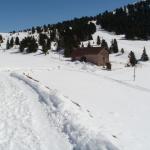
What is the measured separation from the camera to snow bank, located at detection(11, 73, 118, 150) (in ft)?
41.0

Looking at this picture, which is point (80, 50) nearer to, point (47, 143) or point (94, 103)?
point (94, 103)

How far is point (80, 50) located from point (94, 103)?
66.5 meters

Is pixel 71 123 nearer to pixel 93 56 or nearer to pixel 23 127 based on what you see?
pixel 23 127

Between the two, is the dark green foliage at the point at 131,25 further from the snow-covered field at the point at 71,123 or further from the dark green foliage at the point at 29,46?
the snow-covered field at the point at 71,123

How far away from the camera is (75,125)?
15234 millimetres

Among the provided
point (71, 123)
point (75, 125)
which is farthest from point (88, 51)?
point (75, 125)

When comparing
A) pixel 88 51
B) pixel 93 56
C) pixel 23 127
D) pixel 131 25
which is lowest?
pixel 93 56

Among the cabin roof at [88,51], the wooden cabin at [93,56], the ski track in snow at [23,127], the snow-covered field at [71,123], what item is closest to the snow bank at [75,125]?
the snow-covered field at [71,123]

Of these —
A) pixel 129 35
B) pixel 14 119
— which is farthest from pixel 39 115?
pixel 129 35

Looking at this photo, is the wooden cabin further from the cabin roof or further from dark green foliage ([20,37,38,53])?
dark green foliage ([20,37,38,53])

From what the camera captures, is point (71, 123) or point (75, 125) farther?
point (71, 123)

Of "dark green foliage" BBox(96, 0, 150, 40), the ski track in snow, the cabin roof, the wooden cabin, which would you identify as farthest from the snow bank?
"dark green foliage" BBox(96, 0, 150, 40)

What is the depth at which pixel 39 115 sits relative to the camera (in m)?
18.3

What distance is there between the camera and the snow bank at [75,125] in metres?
12.5
